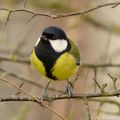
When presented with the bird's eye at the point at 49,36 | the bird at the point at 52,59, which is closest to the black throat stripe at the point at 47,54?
the bird at the point at 52,59

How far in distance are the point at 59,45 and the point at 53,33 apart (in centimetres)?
16

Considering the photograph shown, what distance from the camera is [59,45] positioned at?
251cm

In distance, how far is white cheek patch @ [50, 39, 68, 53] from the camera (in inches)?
97.5

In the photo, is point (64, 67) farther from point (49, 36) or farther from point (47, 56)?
point (49, 36)

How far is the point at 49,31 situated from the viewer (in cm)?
234

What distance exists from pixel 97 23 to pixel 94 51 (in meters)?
0.99

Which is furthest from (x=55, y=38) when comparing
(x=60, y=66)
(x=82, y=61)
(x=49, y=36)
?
(x=82, y=61)

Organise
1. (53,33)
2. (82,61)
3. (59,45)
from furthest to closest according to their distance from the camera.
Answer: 1. (82,61)
2. (59,45)
3. (53,33)

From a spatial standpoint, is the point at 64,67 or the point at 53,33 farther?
the point at 64,67

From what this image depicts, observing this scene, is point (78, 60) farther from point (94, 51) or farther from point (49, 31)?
point (94, 51)

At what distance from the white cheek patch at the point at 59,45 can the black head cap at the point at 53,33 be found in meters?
0.04

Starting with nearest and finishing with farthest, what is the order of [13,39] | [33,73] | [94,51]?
1. [33,73]
2. [94,51]
3. [13,39]

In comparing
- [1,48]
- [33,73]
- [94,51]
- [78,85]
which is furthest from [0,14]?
[94,51]

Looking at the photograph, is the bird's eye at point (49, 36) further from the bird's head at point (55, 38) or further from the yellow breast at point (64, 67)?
the yellow breast at point (64, 67)
